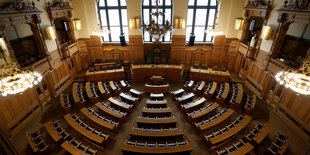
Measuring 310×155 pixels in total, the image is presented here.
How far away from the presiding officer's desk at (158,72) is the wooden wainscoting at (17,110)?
24.2 ft

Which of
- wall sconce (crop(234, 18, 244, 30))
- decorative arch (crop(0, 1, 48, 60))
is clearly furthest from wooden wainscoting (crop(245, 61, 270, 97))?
decorative arch (crop(0, 1, 48, 60))

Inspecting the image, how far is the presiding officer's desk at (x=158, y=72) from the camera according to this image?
14.4 metres

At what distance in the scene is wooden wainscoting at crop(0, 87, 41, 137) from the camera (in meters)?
8.64

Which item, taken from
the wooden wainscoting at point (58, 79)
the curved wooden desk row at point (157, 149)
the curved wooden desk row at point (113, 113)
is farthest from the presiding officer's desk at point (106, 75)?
the curved wooden desk row at point (157, 149)

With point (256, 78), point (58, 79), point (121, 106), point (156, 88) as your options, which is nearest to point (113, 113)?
point (121, 106)

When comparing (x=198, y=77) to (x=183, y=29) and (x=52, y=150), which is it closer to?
(x=183, y=29)

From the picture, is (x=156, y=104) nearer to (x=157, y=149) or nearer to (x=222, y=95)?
(x=157, y=149)

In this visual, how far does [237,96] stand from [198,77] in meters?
3.75

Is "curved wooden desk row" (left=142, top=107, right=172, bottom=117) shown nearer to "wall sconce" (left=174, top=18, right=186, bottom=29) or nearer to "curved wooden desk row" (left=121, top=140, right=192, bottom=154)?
"curved wooden desk row" (left=121, top=140, right=192, bottom=154)

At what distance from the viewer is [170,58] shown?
628 inches

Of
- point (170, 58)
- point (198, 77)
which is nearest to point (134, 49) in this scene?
point (170, 58)

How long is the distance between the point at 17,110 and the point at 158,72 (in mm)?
10040

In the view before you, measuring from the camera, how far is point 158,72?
1475 centimetres

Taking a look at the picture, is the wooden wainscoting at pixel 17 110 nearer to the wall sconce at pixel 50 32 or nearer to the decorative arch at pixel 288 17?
the wall sconce at pixel 50 32
